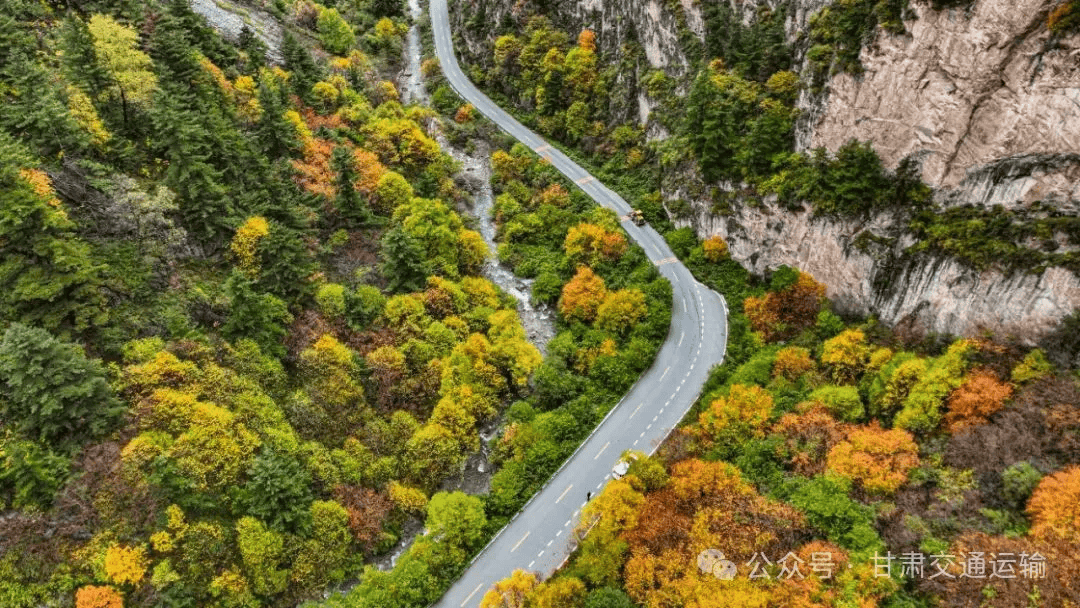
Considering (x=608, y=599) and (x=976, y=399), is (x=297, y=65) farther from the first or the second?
(x=976, y=399)

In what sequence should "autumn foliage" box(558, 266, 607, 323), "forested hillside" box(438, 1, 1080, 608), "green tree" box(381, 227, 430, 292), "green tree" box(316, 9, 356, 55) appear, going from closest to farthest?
"forested hillside" box(438, 1, 1080, 608) < "green tree" box(381, 227, 430, 292) < "autumn foliage" box(558, 266, 607, 323) < "green tree" box(316, 9, 356, 55)

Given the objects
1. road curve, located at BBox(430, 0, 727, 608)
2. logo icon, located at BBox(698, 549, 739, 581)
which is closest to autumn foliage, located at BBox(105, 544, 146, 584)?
road curve, located at BBox(430, 0, 727, 608)

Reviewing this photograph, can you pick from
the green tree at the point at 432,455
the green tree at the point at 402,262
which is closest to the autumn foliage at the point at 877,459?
the green tree at the point at 432,455

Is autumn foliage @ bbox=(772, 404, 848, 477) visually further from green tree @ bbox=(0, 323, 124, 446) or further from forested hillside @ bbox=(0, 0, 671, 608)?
green tree @ bbox=(0, 323, 124, 446)

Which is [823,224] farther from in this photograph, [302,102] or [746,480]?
[302,102]

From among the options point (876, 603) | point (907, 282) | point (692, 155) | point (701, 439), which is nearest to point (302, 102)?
point (692, 155)

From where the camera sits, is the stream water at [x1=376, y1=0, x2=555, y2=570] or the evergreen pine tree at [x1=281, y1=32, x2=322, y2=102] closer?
the stream water at [x1=376, y1=0, x2=555, y2=570]
